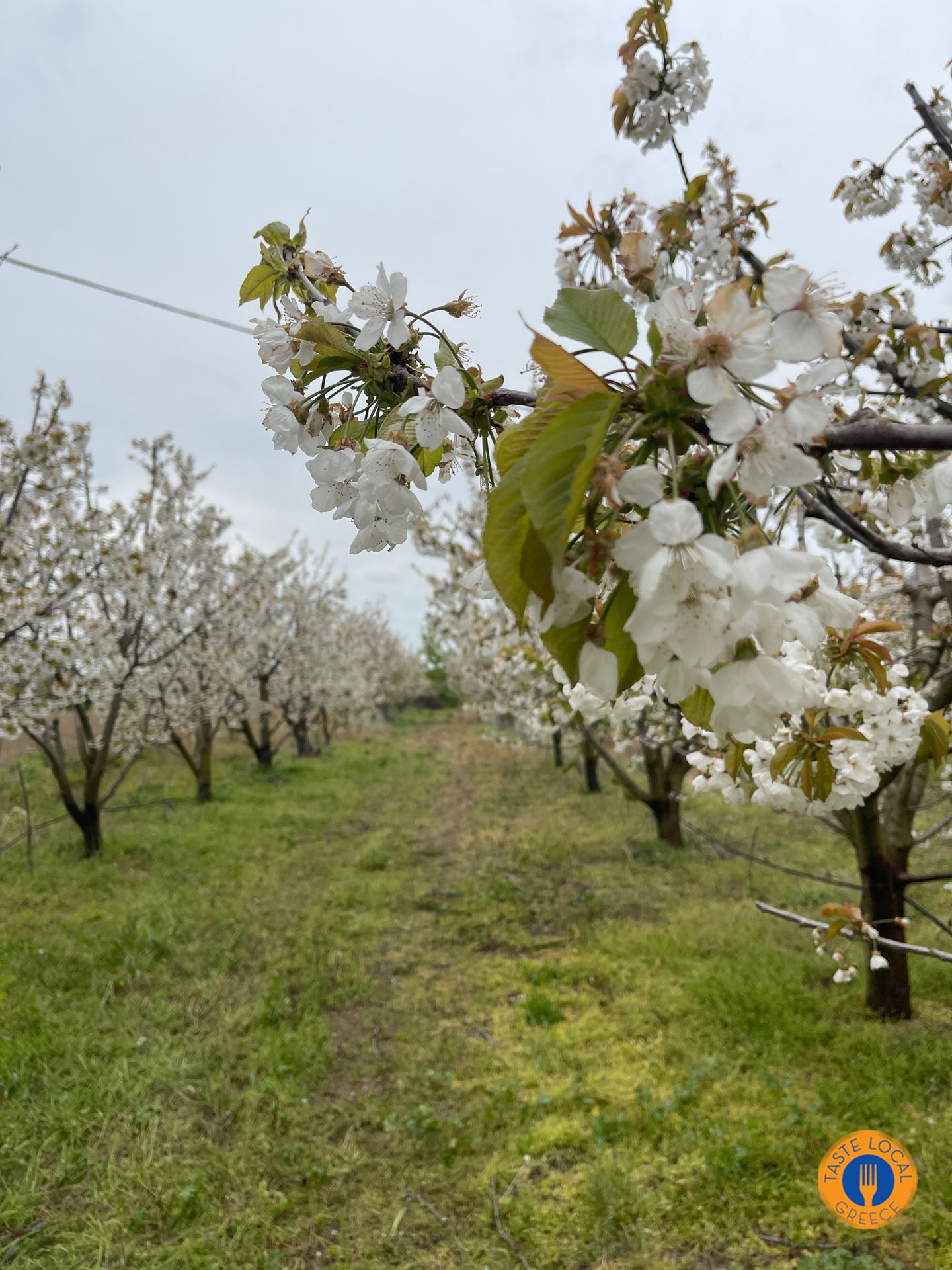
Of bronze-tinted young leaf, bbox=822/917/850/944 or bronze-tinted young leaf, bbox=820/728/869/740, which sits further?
bronze-tinted young leaf, bbox=822/917/850/944

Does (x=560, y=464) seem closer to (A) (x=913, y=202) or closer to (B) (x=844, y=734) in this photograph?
(B) (x=844, y=734)

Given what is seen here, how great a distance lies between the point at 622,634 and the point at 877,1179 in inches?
103

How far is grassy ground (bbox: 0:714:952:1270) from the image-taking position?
2.37 metres

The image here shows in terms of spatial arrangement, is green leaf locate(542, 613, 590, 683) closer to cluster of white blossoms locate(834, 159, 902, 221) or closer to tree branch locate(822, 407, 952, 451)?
tree branch locate(822, 407, 952, 451)

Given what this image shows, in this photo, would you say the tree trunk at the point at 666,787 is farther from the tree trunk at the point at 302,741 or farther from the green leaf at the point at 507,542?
the tree trunk at the point at 302,741

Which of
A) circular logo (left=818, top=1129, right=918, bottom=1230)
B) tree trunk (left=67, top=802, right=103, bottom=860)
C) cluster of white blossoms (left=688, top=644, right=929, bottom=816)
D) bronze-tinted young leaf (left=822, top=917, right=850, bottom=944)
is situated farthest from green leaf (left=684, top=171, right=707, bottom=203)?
tree trunk (left=67, top=802, right=103, bottom=860)

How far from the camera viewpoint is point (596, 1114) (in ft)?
9.46

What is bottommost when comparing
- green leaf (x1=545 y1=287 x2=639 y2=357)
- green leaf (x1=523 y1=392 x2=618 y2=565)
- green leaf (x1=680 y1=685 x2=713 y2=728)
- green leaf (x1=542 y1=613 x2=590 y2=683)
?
green leaf (x1=680 y1=685 x2=713 y2=728)

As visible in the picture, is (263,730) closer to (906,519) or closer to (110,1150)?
(110,1150)

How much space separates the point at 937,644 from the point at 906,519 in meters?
2.59

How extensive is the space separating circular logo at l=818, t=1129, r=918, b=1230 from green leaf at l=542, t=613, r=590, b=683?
254 centimetres

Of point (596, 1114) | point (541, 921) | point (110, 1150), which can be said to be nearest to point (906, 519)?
point (596, 1114)

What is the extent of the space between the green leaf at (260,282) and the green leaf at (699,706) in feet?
2.42

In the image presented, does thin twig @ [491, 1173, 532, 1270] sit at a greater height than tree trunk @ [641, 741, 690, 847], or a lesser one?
lesser
